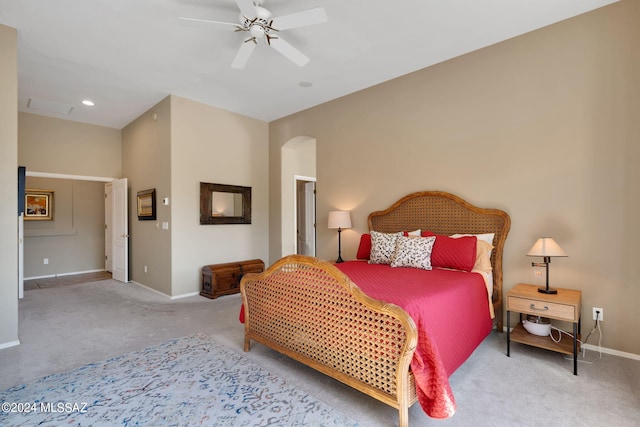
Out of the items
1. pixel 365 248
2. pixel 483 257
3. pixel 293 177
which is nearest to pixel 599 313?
pixel 483 257

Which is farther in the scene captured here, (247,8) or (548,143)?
(548,143)

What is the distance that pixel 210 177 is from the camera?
16.7ft

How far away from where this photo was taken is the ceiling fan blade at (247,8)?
2346 millimetres

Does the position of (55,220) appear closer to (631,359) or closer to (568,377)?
(568,377)

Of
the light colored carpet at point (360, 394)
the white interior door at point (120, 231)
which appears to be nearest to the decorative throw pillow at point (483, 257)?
the light colored carpet at point (360, 394)

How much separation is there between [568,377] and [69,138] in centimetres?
753

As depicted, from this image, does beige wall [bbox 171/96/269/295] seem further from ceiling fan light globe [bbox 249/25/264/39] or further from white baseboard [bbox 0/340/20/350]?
ceiling fan light globe [bbox 249/25/264/39]

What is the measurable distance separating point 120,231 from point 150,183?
4.51 ft

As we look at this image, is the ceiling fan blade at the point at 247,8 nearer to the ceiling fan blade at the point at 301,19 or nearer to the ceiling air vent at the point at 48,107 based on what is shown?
the ceiling fan blade at the point at 301,19

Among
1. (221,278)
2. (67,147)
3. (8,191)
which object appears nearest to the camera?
(8,191)

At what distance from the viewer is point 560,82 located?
2904mm

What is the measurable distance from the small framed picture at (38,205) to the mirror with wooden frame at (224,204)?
12.8ft

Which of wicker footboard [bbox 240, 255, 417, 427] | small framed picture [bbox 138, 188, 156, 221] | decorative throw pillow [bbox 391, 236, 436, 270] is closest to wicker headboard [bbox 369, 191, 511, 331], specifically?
decorative throw pillow [bbox 391, 236, 436, 270]

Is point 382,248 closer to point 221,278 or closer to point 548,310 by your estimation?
point 548,310
